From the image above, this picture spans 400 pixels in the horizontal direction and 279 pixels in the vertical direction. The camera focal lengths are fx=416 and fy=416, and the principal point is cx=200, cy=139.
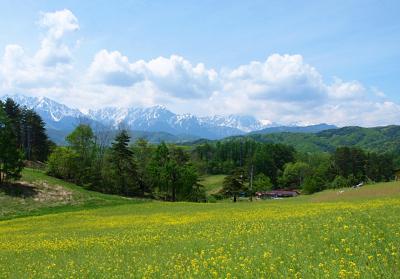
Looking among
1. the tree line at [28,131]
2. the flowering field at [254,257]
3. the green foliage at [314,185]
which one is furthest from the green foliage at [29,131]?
the flowering field at [254,257]

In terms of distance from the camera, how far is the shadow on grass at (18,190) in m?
64.4

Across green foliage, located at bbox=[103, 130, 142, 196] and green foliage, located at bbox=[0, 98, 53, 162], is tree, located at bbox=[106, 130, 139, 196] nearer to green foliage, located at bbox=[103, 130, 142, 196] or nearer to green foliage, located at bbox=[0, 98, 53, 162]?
green foliage, located at bbox=[103, 130, 142, 196]

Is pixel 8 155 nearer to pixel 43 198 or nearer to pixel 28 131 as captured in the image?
pixel 43 198

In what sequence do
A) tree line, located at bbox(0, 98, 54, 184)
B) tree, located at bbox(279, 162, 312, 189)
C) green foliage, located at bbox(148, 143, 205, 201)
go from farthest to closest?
tree, located at bbox(279, 162, 312, 189) → tree line, located at bbox(0, 98, 54, 184) → green foliage, located at bbox(148, 143, 205, 201)

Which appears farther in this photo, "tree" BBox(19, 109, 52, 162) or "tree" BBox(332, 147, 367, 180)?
"tree" BBox(332, 147, 367, 180)

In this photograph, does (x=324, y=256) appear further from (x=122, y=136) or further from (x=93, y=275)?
(x=122, y=136)

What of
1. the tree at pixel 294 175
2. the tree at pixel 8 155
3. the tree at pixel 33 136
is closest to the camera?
the tree at pixel 8 155

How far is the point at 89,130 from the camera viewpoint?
4230 inches

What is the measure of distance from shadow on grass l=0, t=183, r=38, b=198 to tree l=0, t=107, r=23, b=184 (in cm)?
157

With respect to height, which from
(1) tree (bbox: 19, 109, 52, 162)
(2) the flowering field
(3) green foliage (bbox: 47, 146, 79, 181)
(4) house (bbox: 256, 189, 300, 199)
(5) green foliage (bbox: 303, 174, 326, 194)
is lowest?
(4) house (bbox: 256, 189, 300, 199)

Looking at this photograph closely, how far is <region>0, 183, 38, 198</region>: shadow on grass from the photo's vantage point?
64431 millimetres

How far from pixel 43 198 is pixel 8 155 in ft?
28.6

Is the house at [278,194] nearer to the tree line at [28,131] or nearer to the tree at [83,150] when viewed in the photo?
the tree at [83,150]

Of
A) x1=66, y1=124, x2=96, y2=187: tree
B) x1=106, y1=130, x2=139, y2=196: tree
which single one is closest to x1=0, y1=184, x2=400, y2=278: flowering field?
x1=66, y1=124, x2=96, y2=187: tree
